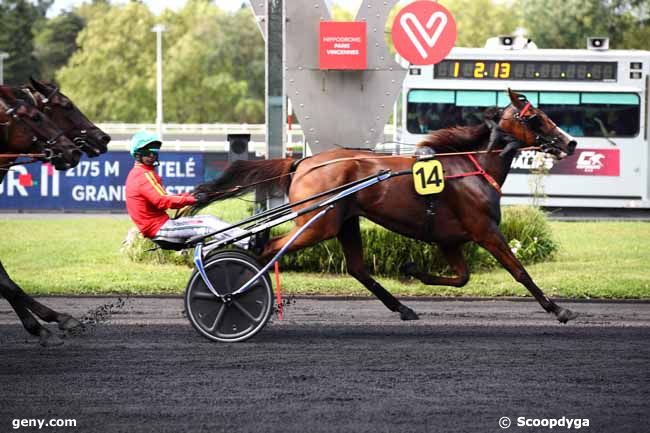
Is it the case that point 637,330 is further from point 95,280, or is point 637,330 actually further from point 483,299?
point 95,280

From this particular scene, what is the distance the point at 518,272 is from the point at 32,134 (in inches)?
154

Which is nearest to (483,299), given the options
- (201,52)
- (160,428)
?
(160,428)

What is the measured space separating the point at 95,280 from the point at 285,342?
4248mm

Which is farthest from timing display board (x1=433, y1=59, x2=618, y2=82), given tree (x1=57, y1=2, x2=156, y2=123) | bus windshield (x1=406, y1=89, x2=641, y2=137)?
tree (x1=57, y1=2, x2=156, y2=123)

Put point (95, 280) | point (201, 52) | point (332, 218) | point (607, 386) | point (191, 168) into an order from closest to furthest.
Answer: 1. point (607, 386)
2. point (332, 218)
3. point (95, 280)
4. point (191, 168)
5. point (201, 52)

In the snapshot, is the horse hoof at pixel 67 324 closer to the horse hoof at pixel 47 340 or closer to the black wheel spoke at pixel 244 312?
the horse hoof at pixel 47 340

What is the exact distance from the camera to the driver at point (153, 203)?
8.20 metres

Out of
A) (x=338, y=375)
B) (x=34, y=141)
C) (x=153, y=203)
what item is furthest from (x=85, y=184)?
(x=338, y=375)

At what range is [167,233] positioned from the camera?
8.34 m

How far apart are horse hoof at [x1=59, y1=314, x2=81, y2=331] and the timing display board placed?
549 inches

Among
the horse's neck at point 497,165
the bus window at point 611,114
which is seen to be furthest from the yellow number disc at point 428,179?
the bus window at point 611,114

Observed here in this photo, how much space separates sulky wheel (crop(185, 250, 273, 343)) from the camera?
327 inches

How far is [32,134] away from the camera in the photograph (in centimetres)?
828

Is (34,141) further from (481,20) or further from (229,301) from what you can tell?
(481,20)
